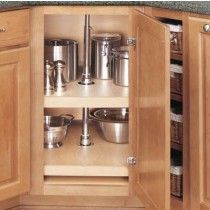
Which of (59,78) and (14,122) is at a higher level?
(59,78)

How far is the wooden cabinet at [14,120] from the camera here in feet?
7.72

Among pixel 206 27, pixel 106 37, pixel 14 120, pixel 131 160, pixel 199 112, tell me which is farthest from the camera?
pixel 106 37

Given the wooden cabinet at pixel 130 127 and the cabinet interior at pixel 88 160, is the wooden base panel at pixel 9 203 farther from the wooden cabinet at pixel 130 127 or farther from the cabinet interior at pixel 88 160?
the cabinet interior at pixel 88 160

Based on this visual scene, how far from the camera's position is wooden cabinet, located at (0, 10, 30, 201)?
235cm

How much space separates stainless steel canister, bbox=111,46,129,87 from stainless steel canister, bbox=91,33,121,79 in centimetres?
6

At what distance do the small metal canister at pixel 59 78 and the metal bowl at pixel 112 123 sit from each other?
247 millimetres

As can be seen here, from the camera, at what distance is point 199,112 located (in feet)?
7.41

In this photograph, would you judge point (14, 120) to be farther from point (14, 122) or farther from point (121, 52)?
point (121, 52)

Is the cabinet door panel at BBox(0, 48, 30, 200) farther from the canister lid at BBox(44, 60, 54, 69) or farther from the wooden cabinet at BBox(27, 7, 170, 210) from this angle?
the canister lid at BBox(44, 60, 54, 69)

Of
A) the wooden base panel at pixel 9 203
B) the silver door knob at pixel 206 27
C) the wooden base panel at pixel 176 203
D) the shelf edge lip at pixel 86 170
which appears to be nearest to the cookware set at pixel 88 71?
the shelf edge lip at pixel 86 170

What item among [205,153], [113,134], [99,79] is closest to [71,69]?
[99,79]

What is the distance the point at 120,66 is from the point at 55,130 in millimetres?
403

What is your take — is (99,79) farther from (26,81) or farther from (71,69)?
(26,81)

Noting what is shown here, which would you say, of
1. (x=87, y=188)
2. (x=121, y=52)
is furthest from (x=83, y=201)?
(x=121, y=52)
